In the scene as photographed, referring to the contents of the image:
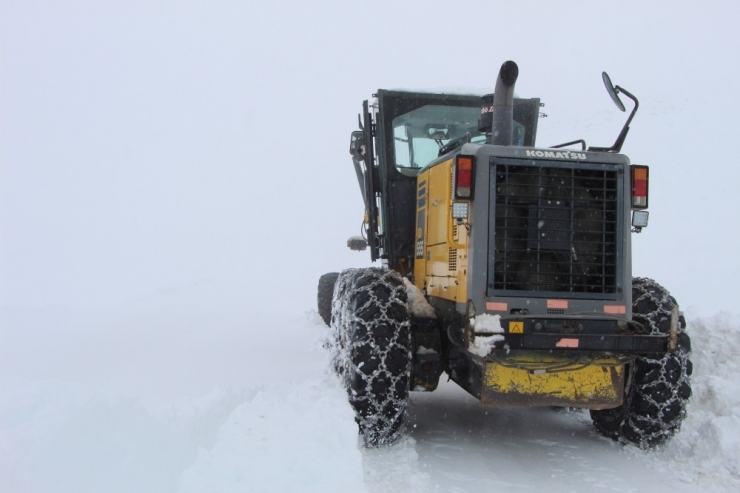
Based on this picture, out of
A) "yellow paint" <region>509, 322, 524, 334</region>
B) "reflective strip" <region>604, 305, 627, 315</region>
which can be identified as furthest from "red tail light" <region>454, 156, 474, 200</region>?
"reflective strip" <region>604, 305, 627, 315</region>

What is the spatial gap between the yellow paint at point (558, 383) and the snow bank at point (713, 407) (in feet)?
2.25

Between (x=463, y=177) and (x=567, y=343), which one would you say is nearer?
(x=567, y=343)

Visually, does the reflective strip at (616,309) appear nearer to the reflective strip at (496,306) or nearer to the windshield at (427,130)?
the reflective strip at (496,306)

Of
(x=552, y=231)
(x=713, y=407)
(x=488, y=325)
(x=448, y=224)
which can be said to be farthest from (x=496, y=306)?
(x=713, y=407)

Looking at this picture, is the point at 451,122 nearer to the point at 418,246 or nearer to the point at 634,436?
the point at 418,246

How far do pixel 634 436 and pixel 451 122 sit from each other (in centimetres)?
318

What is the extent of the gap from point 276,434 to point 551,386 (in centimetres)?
190

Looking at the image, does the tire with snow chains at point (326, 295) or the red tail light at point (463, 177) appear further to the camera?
the tire with snow chains at point (326, 295)

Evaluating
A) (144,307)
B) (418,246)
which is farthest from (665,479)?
(144,307)

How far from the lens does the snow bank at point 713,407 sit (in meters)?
4.67

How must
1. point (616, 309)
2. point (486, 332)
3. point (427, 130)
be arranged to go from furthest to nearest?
1. point (427, 130)
2. point (616, 309)
3. point (486, 332)

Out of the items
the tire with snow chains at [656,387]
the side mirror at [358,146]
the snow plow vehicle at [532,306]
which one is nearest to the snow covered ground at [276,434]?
the tire with snow chains at [656,387]

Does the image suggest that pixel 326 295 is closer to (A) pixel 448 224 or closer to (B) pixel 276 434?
(A) pixel 448 224

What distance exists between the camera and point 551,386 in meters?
4.70
